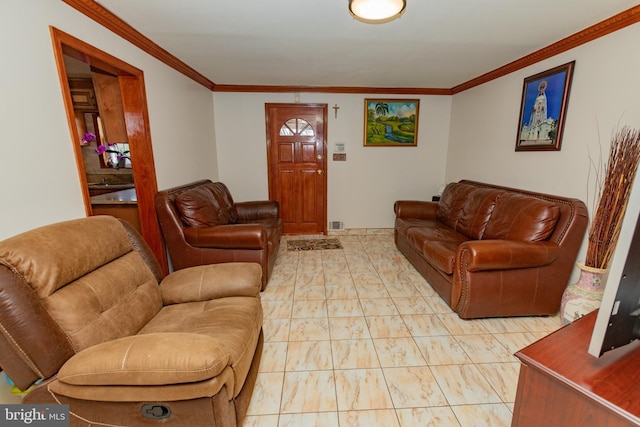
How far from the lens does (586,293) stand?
196 cm

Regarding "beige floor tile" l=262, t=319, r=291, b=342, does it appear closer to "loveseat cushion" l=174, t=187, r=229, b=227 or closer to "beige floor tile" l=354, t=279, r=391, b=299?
"beige floor tile" l=354, t=279, r=391, b=299

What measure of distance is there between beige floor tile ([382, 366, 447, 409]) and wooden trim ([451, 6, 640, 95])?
102 inches

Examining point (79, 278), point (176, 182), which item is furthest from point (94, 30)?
point (79, 278)

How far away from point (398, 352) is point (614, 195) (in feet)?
5.58

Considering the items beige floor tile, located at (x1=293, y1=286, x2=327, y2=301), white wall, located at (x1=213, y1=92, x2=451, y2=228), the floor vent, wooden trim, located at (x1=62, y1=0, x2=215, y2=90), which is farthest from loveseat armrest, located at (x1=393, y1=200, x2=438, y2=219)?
wooden trim, located at (x1=62, y1=0, x2=215, y2=90)

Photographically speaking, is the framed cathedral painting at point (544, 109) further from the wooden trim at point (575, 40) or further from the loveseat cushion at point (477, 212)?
the loveseat cushion at point (477, 212)

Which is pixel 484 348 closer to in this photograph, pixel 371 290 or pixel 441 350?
pixel 441 350

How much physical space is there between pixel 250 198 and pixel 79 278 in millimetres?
3115

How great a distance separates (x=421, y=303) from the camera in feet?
8.28

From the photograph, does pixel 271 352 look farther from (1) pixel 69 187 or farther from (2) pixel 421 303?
(1) pixel 69 187

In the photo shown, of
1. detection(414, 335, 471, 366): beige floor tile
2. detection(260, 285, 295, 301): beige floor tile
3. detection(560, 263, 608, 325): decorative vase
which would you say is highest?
detection(560, 263, 608, 325): decorative vase

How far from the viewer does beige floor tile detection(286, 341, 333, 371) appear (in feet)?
5.89

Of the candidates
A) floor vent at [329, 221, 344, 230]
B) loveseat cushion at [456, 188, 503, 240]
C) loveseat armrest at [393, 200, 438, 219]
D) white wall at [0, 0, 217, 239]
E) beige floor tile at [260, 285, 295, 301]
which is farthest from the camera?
floor vent at [329, 221, 344, 230]

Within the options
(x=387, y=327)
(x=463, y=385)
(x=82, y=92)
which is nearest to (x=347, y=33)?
(x=387, y=327)
